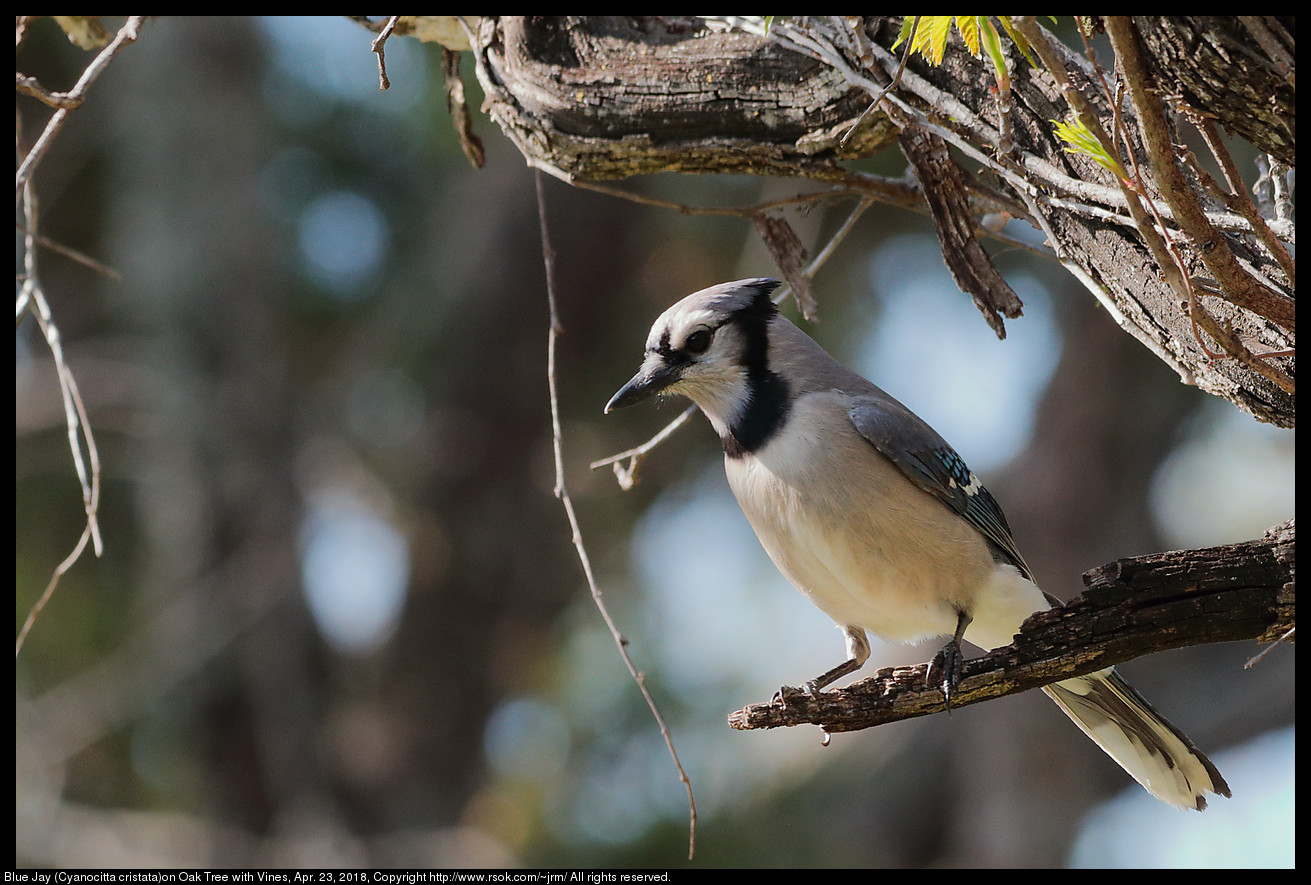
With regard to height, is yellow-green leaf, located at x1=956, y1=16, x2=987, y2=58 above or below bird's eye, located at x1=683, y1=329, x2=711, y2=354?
above

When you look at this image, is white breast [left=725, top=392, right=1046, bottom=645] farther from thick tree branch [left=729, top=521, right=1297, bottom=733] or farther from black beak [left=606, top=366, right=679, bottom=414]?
thick tree branch [left=729, top=521, right=1297, bottom=733]

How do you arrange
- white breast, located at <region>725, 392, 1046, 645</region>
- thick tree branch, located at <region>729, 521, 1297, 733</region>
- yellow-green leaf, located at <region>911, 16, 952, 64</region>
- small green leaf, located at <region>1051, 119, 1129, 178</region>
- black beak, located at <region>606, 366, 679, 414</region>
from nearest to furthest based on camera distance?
small green leaf, located at <region>1051, 119, 1129, 178</region>, yellow-green leaf, located at <region>911, 16, 952, 64</region>, thick tree branch, located at <region>729, 521, 1297, 733</region>, white breast, located at <region>725, 392, 1046, 645</region>, black beak, located at <region>606, 366, 679, 414</region>

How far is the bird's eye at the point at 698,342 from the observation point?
252 cm

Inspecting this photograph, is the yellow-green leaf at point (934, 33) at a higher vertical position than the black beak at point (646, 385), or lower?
higher

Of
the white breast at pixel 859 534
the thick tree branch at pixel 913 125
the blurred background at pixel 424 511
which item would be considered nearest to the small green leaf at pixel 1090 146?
the thick tree branch at pixel 913 125

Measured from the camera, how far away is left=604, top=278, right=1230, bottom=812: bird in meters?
2.40

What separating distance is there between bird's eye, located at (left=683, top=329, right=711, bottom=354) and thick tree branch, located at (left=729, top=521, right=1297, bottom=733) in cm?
86

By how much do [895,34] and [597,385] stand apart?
5.05 m

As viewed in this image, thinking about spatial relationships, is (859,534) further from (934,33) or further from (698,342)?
(934,33)

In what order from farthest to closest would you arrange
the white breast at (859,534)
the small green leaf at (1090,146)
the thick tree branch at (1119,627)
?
the white breast at (859,534), the thick tree branch at (1119,627), the small green leaf at (1090,146)

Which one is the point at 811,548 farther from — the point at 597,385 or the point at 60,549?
the point at 60,549

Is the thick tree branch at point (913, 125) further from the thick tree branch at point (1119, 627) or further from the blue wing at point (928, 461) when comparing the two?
the blue wing at point (928, 461)

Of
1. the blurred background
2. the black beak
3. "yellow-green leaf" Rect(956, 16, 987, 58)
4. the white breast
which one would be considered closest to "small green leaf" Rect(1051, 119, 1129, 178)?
"yellow-green leaf" Rect(956, 16, 987, 58)
